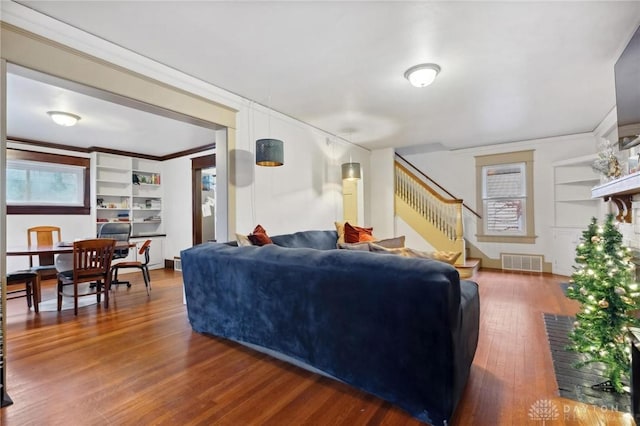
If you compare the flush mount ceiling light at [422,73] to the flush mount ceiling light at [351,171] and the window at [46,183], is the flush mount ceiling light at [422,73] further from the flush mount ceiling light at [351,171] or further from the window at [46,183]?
the window at [46,183]

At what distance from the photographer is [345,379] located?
1846 mm

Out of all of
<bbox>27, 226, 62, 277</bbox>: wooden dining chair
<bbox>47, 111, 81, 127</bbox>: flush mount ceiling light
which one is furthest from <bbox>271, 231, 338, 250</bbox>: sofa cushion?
<bbox>27, 226, 62, 277</bbox>: wooden dining chair

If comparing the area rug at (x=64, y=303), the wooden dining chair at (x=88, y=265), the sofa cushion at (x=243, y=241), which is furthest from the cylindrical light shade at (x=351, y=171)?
the area rug at (x=64, y=303)

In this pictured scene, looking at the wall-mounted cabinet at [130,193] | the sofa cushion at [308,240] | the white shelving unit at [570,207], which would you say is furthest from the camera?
the wall-mounted cabinet at [130,193]

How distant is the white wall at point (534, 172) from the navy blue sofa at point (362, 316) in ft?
16.3

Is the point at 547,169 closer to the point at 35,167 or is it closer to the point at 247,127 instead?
the point at 247,127

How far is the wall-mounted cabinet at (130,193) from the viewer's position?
6.05m

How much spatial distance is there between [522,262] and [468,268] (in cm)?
190

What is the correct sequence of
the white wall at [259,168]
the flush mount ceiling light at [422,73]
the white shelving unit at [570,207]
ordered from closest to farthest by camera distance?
1. the white wall at [259,168]
2. the flush mount ceiling light at [422,73]
3. the white shelving unit at [570,207]

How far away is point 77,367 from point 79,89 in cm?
217

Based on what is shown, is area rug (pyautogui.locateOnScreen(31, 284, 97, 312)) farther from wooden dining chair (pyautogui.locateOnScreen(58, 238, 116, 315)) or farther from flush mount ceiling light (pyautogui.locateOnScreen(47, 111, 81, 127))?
flush mount ceiling light (pyautogui.locateOnScreen(47, 111, 81, 127))

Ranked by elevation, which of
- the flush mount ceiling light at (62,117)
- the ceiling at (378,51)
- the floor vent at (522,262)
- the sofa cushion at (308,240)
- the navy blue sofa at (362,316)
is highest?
the ceiling at (378,51)

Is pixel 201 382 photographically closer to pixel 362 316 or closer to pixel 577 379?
pixel 362 316

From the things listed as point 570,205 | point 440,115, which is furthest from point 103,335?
point 570,205
